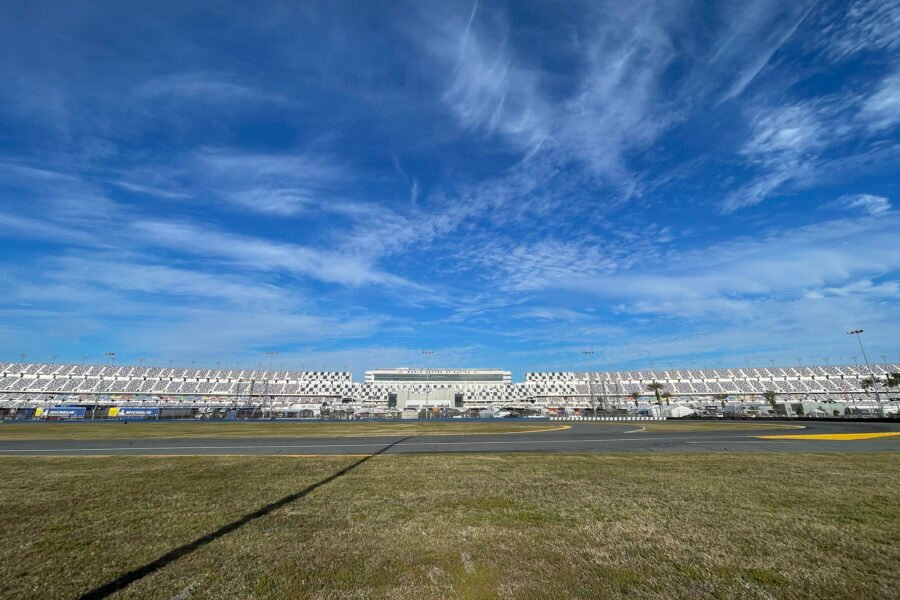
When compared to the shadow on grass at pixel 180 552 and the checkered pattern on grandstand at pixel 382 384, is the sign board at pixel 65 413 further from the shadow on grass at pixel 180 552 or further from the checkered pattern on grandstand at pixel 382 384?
the shadow on grass at pixel 180 552

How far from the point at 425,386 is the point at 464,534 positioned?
4793 inches

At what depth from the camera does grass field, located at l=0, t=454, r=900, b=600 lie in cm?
338

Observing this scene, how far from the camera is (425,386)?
124 m

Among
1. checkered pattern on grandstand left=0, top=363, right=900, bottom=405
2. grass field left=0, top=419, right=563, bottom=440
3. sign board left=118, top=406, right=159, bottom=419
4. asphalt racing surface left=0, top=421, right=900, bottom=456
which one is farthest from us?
checkered pattern on grandstand left=0, top=363, right=900, bottom=405

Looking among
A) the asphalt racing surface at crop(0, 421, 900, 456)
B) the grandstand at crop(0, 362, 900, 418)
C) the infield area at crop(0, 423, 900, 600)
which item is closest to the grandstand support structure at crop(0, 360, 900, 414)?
the grandstand at crop(0, 362, 900, 418)

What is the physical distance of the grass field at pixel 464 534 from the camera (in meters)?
3.38

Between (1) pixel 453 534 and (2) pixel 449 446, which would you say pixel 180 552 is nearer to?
(1) pixel 453 534

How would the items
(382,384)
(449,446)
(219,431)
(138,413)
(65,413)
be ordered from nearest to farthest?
(449,446) < (219,431) < (65,413) < (138,413) < (382,384)

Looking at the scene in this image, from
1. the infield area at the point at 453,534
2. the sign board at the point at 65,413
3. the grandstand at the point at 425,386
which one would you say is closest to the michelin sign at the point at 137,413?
the sign board at the point at 65,413

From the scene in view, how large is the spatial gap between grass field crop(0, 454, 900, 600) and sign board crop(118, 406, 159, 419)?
65.3m

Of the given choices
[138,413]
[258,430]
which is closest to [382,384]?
[138,413]

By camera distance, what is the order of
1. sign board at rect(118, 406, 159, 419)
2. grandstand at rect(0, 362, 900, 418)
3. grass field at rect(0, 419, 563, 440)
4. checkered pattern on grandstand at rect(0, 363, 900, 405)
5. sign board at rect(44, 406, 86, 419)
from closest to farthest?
grass field at rect(0, 419, 563, 440) < sign board at rect(44, 406, 86, 419) < sign board at rect(118, 406, 159, 419) < grandstand at rect(0, 362, 900, 418) < checkered pattern on grandstand at rect(0, 363, 900, 405)

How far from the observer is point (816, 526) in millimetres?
4918

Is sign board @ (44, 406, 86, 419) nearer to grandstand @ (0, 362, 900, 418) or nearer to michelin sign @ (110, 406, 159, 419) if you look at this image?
michelin sign @ (110, 406, 159, 419)
